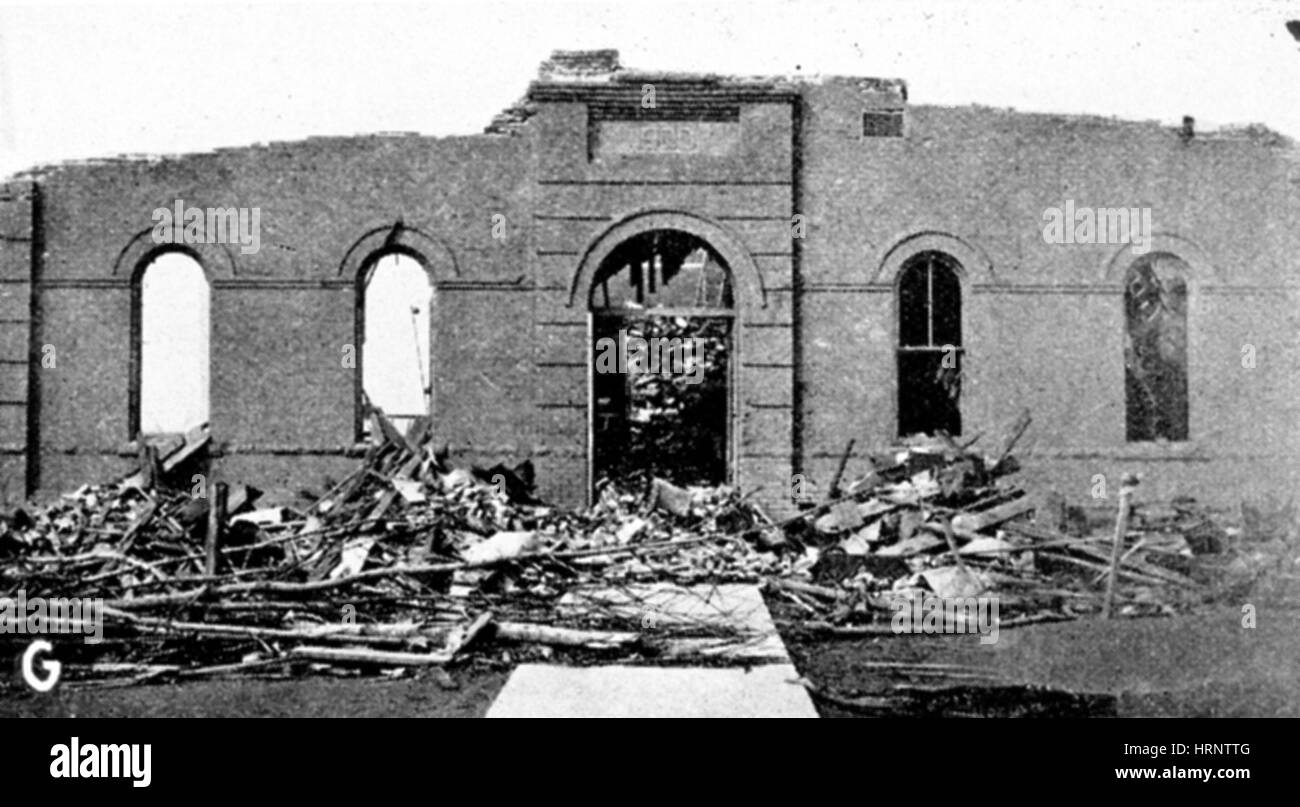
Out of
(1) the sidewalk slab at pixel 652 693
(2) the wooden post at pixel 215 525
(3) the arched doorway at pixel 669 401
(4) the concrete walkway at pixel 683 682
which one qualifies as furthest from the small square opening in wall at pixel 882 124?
(2) the wooden post at pixel 215 525

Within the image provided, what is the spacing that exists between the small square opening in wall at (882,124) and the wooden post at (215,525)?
946cm

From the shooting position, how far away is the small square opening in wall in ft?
45.7

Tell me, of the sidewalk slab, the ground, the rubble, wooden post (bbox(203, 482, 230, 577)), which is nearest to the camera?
the sidewalk slab

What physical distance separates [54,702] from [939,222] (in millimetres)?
11474

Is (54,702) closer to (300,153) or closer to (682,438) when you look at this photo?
(300,153)

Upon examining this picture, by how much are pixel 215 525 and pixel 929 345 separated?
31.4 ft

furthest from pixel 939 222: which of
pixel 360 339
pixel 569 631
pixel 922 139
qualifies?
pixel 569 631

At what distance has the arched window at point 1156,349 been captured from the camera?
14211mm

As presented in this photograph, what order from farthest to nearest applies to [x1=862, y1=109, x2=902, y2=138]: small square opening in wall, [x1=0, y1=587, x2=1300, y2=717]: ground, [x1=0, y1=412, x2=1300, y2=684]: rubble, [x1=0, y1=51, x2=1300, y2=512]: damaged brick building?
[x1=862, y1=109, x2=902, y2=138]: small square opening in wall → [x1=0, y1=51, x2=1300, y2=512]: damaged brick building → [x1=0, y1=412, x2=1300, y2=684]: rubble → [x1=0, y1=587, x2=1300, y2=717]: ground

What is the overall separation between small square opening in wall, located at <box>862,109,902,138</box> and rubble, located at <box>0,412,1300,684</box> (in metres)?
4.17

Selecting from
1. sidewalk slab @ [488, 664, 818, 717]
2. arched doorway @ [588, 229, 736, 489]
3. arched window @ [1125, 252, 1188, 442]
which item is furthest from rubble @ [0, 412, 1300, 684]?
arched doorway @ [588, 229, 736, 489]

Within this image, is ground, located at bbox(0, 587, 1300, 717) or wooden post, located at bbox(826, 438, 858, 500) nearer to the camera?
ground, located at bbox(0, 587, 1300, 717)

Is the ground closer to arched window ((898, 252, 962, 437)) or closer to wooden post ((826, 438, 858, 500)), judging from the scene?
wooden post ((826, 438, 858, 500))

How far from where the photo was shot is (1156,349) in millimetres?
14289
